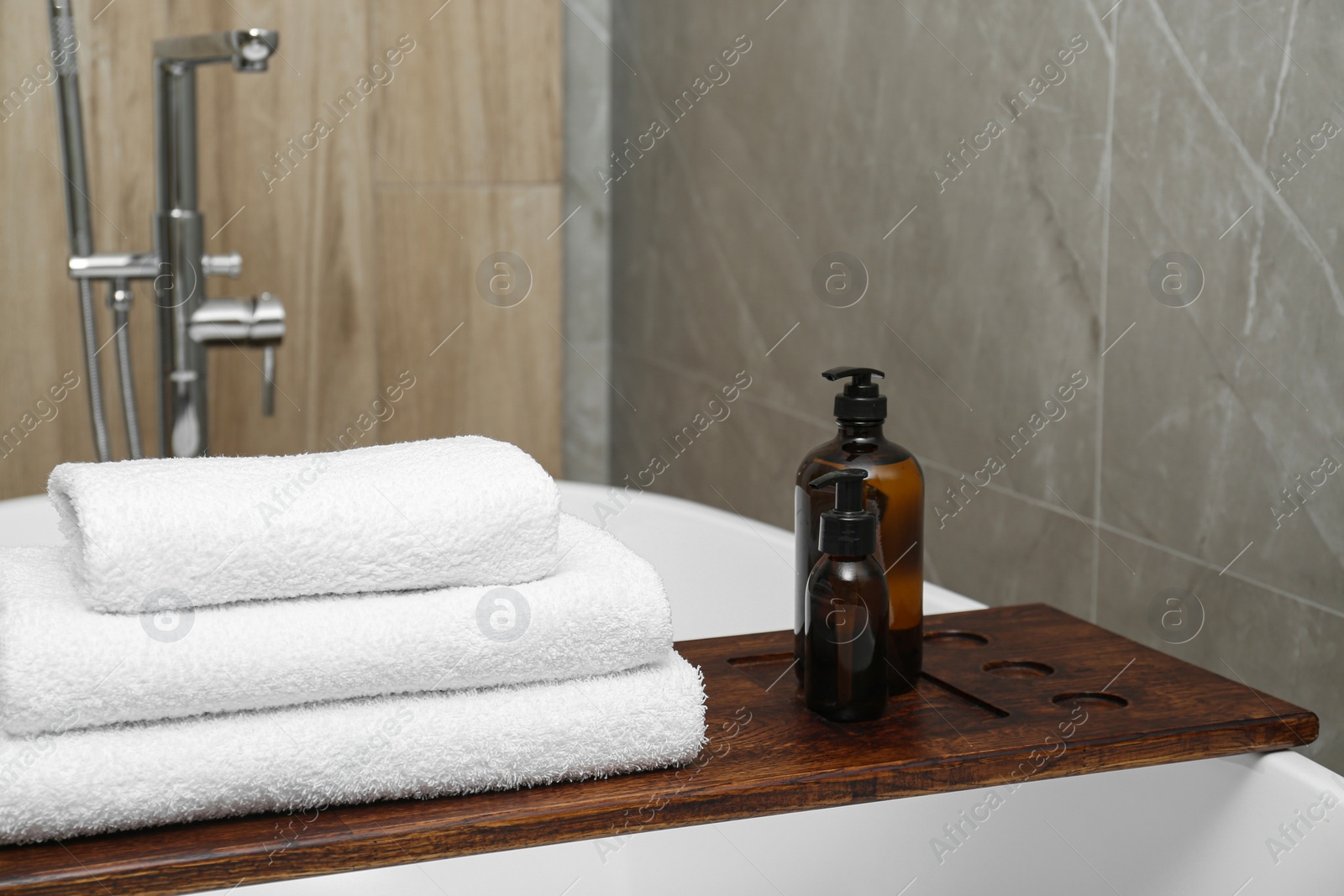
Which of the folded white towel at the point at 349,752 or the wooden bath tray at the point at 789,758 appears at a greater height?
the folded white towel at the point at 349,752

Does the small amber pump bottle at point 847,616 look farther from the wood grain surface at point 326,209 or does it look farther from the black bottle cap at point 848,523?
the wood grain surface at point 326,209

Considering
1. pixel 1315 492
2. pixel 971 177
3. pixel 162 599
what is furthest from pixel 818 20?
pixel 162 599

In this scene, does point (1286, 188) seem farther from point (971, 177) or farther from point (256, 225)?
point (256, 225)

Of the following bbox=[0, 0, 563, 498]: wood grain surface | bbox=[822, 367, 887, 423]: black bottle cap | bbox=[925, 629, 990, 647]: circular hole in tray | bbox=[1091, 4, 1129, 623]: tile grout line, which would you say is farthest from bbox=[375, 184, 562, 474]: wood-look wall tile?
bbox=[822, 367, 887, 423]: black bottle cap

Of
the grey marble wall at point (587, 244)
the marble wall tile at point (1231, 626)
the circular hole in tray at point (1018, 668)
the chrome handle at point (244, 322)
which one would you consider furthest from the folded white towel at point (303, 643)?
the grey marble wall at point (587, 244)

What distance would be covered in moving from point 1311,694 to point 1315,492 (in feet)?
0.50

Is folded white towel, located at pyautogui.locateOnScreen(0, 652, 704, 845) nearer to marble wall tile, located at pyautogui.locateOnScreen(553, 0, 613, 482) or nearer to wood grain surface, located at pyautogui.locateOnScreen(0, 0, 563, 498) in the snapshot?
wood grain surface, located at pyautogui.locateOnScreen(0, 0, 563, 498)

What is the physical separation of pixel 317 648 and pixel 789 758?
220mm

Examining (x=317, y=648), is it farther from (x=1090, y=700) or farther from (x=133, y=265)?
(x=133, y=265)

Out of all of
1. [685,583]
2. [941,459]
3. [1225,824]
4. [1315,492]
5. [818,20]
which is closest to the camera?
[1225,824]

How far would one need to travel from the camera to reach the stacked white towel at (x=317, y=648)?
51 centimetres

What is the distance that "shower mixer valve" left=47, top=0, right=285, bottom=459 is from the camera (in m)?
1.40

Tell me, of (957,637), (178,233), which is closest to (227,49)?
(178,233)

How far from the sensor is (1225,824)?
671mm
